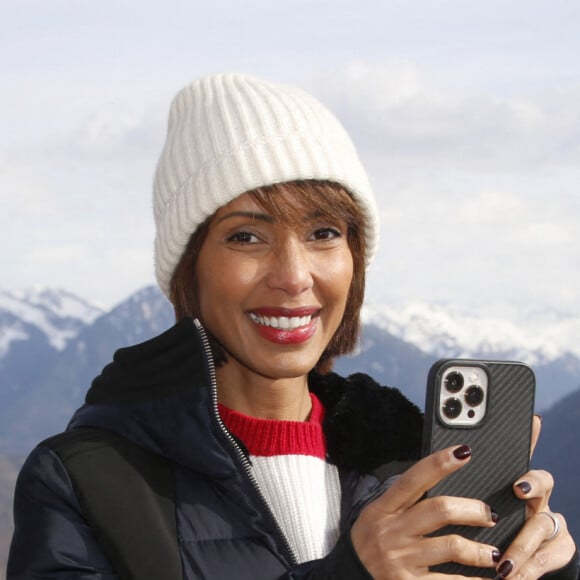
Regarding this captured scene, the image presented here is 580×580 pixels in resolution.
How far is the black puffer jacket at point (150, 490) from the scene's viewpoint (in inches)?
168

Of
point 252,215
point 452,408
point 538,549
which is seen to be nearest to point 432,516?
point 452,408

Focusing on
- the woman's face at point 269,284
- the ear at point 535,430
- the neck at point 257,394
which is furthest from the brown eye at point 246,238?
the ear at point 535,430

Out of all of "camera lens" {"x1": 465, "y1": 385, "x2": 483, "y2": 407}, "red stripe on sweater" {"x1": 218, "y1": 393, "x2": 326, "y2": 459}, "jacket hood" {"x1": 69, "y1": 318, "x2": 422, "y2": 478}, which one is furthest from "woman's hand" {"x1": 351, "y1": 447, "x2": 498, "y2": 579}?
"red stripe on sweater" {"x1": 218, "y1": 393, "x2": 326, "y2": 459}

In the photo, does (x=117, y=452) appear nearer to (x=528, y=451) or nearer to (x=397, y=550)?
(x=397, y=550)

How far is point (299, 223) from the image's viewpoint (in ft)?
15.4

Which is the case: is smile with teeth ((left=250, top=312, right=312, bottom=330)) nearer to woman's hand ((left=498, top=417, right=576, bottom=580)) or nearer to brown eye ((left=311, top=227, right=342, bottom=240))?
brown eye ((left=311, top=227, right=342, bottom=240))

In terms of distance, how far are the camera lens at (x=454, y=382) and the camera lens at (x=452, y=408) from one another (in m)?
0.04

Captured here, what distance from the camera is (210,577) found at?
4.34 m

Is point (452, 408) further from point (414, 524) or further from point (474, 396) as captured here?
point (414, 524)

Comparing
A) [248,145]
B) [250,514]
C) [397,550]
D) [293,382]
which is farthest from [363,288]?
[397,550]

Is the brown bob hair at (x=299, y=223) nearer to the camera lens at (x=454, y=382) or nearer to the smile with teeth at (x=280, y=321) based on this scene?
the smile with teeth at (x=280, y=321)

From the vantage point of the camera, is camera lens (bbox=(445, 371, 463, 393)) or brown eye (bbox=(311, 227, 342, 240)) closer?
camera lens (bbox=(445, 371, 463, 393))

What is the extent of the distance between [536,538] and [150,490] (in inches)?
66.2

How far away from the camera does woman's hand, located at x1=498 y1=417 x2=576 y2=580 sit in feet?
13.7
